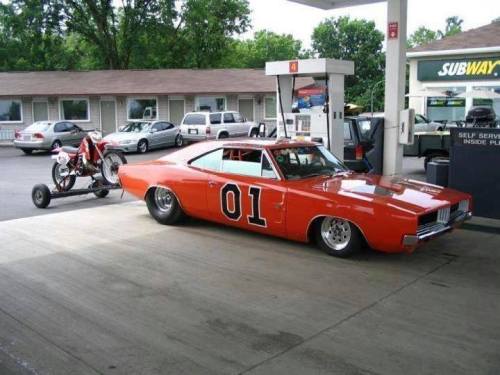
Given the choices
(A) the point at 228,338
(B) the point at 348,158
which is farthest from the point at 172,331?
(B) the point at 348,158

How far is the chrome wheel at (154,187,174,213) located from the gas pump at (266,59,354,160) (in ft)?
12.5

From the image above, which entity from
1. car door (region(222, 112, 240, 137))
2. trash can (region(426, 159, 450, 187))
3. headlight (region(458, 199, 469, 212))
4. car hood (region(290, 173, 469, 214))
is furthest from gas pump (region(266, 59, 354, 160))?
car door (region(222, 112, 240, 137))

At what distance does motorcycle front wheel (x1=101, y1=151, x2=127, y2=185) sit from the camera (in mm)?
11234

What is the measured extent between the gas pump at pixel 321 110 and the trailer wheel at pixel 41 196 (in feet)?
15.5

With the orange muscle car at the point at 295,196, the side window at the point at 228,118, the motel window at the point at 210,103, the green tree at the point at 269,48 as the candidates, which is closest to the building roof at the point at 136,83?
the motel window at the point at 210,103

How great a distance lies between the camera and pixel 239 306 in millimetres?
5156

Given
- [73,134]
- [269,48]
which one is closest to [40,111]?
[73,134]

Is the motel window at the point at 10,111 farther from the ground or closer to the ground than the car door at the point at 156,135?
farther from the ground

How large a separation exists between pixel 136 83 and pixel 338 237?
2607 centimetres

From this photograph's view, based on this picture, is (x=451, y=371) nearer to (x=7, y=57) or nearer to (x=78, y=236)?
(x=78, y=236)

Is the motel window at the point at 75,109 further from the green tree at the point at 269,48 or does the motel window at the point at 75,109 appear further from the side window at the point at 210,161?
the green tree at the point at 269,48

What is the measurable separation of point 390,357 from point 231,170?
4.08 meters

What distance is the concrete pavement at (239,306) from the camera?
4074 millimetres

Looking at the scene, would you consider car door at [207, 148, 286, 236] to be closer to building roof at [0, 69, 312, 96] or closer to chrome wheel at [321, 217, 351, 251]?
chrome wheel at [321, 217, 351, 251]
